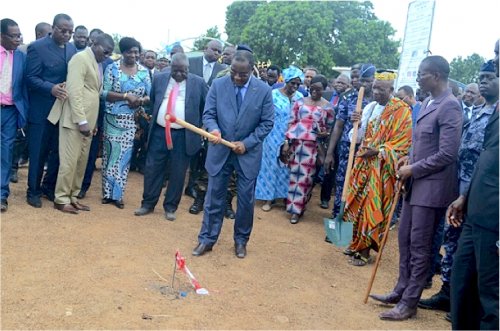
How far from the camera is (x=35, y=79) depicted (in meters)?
5.52

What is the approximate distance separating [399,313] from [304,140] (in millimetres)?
3082

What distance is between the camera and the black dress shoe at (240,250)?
499 cm

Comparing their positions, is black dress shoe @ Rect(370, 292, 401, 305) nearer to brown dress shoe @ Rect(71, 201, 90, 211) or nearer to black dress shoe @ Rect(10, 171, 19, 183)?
brown dress shoe @ Rect(71, 201, 90, 211)

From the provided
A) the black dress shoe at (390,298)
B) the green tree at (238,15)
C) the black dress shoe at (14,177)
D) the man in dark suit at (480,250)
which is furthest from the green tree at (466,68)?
the man in dark suit at (480,250)

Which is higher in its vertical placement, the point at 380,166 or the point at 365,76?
the point at 365,76

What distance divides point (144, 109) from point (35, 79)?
7.30ft

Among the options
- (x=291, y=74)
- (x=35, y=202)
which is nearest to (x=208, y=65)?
(x=291, y=74)

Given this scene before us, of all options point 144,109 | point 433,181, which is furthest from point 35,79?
point 433,181

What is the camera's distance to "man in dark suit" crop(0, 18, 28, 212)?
5.31m

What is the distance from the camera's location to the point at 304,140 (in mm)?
6582

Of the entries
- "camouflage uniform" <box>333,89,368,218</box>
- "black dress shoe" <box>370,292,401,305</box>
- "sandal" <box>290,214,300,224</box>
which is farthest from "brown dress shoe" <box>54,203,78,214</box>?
"black dress shoe" <box>370,292,401,305</box>

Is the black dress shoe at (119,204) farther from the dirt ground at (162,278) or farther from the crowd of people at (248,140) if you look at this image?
the dirt ground at (162,278)

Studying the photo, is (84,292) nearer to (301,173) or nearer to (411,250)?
(411,250)

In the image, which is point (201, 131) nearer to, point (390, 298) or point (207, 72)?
point (390, 298)
